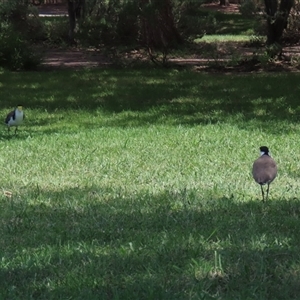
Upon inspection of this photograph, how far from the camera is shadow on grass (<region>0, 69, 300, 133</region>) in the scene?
14773 mm

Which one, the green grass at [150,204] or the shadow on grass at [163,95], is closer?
the green grass at [150,204]

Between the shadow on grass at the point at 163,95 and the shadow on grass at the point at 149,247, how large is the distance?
605cm

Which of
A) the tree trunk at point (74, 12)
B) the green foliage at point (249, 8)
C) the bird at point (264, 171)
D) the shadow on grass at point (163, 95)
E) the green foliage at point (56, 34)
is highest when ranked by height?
the bird at point (264, 171)

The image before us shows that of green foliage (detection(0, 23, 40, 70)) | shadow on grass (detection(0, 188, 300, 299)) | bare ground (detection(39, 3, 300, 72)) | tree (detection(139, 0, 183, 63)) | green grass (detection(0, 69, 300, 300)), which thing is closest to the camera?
shadow on grass (detection(0, 188, 300, 299))

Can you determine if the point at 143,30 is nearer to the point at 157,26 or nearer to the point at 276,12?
the point at 157,26

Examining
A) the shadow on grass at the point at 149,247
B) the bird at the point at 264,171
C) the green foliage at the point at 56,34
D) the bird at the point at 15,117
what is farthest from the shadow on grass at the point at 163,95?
the green foliage at the point at 56,34

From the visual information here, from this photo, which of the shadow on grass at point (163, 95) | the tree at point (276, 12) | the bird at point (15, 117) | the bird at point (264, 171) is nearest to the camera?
the bird at point (264, 171)

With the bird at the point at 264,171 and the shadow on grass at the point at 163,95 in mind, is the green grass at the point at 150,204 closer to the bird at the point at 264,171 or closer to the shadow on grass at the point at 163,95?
the shadow on grass at the point at 163,95

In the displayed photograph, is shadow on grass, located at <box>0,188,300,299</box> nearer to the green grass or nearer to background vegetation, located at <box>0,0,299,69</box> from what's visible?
the green grass

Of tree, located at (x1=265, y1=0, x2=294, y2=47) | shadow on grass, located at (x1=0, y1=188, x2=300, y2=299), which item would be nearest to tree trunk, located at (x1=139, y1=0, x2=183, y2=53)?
tree, located at (x1=265, y1=0, x2=294, y2=47)

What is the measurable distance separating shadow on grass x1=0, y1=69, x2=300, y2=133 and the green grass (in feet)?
0.32

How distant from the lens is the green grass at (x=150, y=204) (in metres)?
4.91

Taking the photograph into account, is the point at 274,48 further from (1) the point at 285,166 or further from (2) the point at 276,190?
(2) the point at 276,190

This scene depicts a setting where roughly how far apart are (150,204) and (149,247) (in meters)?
1.56
